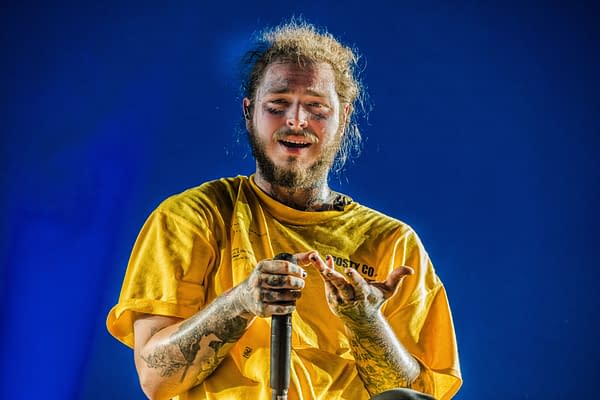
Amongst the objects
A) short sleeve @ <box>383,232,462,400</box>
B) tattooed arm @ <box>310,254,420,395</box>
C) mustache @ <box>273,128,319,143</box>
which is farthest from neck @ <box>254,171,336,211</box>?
tattooed arm @ <box>310,254,420,395</box>

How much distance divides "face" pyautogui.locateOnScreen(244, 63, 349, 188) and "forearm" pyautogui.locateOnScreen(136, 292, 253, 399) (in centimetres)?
41

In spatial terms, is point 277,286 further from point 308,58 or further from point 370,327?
point 308,58

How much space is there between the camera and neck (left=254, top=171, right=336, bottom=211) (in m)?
1.85

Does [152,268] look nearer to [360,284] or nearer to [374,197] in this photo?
[360,284]

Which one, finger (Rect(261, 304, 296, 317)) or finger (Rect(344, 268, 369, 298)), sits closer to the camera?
finger (Rect(261, 304, 296, 317))

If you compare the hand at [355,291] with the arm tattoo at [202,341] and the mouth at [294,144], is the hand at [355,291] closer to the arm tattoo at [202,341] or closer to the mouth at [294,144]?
the arm tattoo at [202,341]

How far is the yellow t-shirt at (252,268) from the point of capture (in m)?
1.61

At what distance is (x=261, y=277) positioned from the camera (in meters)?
1.35

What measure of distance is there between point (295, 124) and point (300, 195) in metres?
0.17

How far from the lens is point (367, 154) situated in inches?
91.2

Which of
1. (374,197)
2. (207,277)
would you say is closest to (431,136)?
(374,197)

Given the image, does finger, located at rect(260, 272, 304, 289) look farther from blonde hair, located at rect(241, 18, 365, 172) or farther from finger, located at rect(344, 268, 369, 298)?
blonde hair, located at rect(241, 18, 365, 172)

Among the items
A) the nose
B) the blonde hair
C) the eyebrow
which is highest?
the blonde hair

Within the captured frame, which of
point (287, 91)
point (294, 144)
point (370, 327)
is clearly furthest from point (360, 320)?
point (287, 91)
